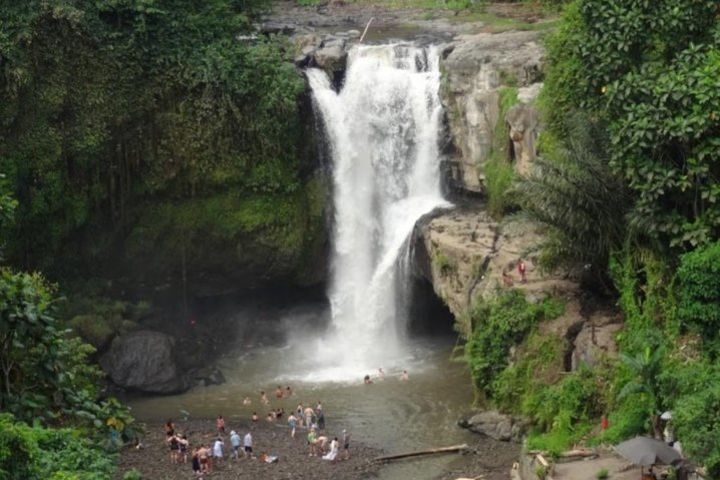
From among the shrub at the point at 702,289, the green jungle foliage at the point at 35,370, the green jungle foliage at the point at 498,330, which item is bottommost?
the green jungle foliage at the point at 498,330

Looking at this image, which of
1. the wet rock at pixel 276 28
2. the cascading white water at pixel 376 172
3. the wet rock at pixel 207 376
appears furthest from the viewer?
the wet rock at pixel 276 28

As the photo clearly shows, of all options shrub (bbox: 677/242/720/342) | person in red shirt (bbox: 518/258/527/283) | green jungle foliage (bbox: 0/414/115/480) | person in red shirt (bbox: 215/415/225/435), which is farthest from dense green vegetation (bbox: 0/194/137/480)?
person in red shirt (bbox: 518/258/527/283)

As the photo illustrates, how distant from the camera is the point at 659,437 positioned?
78.2 ft

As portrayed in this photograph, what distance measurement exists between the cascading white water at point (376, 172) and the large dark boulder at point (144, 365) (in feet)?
15.9

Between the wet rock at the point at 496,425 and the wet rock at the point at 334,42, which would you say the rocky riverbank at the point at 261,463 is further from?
the wet rock at the point at 334,42

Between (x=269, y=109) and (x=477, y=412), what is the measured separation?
504 inches

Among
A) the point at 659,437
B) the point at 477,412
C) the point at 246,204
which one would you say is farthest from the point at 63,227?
the point at 659,437

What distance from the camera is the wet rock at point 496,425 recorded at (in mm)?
27984

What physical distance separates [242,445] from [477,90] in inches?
538

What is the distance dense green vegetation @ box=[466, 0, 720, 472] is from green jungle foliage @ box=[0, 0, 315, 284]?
36.7 feet

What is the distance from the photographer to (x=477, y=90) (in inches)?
1421

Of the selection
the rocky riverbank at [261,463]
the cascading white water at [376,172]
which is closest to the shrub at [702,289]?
the rocky riverbank at [261,463]

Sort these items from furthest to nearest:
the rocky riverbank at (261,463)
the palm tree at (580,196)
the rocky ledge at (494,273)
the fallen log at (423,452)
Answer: the rocky ledge at (494,273)
the fallen log at (423,452)
the rocky riverbank at (261,463)
the palm tree at (580,196)

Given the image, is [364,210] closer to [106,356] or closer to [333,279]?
[333,279]
